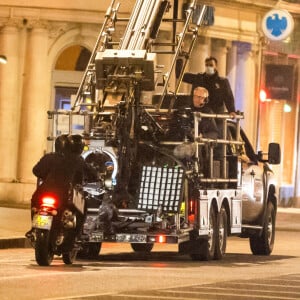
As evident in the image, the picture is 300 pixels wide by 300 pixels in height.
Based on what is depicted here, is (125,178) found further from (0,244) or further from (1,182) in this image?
(1,182)

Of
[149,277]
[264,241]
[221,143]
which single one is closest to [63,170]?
[149,277]

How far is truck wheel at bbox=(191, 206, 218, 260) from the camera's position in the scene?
20609 mm

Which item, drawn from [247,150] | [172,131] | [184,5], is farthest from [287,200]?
[172,131]

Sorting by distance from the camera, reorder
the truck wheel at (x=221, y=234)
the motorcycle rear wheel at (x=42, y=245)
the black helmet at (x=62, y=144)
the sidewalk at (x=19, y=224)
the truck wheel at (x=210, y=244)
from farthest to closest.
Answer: the sidewalk at (x=19, y=224), the truck wheel at (x=221, y=234), the truck wheel at (x=210, y=244), the black helmet at (x=62, y=144), the motorcycle rear wheel at (x=42, y=245)

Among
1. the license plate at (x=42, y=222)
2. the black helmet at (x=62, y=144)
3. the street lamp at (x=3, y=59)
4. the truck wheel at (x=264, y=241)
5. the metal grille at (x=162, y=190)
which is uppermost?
the street lamp at (x=3, y=59)

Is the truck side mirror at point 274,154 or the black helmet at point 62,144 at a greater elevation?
the truck side mirror at point 274,154

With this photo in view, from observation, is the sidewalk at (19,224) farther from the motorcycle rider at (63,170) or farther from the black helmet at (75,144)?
the black helmet at (75,144)

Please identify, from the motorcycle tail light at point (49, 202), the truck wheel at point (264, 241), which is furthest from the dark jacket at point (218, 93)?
the motorcycle tail light at point (49, 202)

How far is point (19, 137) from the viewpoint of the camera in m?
35.8

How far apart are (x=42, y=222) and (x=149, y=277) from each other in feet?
6.16

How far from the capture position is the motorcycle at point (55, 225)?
58.4ft

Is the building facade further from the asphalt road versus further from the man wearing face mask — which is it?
the asphalt road

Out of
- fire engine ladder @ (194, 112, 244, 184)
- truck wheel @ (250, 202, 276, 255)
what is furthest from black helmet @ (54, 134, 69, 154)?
truck wheel @ (250, 202, 276, 255)

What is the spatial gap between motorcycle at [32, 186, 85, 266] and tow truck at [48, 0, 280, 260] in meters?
1.04
